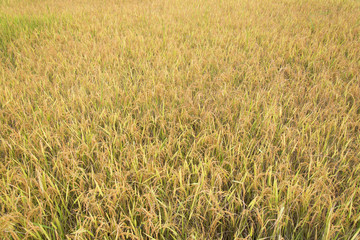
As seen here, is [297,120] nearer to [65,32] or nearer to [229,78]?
[229,78]

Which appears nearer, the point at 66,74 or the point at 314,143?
the point at 314,143

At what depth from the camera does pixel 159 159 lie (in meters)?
0.97

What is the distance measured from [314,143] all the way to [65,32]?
275cm

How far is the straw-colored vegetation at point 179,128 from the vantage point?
2.52 ft

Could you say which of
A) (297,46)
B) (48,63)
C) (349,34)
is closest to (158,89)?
(48,63)

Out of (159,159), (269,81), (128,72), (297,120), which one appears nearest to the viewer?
(159,159)

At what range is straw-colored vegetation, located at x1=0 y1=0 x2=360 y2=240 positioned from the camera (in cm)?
77

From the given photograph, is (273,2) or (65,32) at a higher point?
(273,2)

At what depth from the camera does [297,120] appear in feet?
4.11

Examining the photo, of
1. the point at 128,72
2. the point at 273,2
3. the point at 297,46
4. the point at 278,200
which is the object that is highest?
the point at 273,2

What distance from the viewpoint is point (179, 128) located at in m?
1.19

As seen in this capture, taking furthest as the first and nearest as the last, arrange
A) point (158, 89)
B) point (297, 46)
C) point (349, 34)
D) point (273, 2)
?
point (273, 2), point (349, 34), point (297, 46), point (158, 89)

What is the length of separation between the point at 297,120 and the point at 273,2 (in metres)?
3.59

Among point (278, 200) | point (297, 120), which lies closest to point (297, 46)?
point (297, 120)
